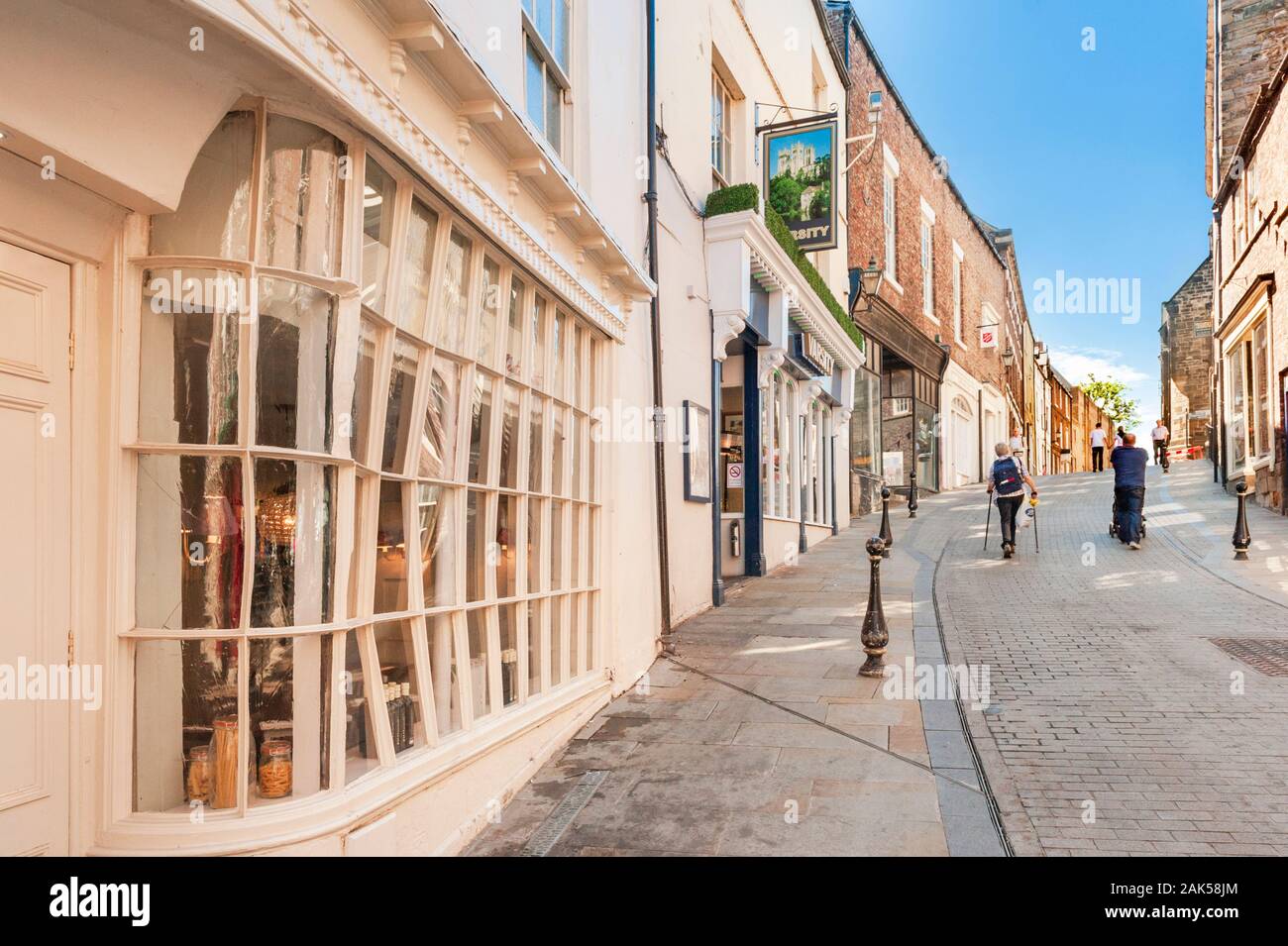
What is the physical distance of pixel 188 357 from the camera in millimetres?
3389

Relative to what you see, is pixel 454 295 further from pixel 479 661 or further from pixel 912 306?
pixel 912 306

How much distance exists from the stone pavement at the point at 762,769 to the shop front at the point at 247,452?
2.60 feet

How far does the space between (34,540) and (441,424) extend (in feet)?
6.64

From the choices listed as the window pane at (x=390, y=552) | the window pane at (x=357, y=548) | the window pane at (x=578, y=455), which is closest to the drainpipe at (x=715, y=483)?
the window pane at (x=578, y=455)

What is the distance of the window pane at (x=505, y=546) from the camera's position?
547cm

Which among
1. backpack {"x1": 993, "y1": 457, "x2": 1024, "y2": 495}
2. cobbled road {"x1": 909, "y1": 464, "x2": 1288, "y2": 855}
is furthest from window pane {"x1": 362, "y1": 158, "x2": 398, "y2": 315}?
backpack {"x1": 993, "y1": 457, "x2": 1024, "y2": 495}

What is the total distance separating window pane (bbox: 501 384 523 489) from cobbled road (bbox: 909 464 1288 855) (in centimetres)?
323

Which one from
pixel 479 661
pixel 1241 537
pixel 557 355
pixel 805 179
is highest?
pixel 805 179

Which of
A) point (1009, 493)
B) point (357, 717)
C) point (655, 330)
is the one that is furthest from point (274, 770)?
point (1009, 493)

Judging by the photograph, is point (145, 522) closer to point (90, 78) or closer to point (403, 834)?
point (90, 78)

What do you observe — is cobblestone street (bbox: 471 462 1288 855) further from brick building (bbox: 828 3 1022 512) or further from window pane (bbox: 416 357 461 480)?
brick building (bbox: 828 3 1022 512)

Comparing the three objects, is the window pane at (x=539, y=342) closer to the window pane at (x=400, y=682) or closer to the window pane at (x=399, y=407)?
the window pane at (x=399, y=407)

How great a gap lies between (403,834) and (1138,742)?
171 inches

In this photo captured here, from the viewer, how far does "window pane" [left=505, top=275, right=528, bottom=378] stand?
559cm
